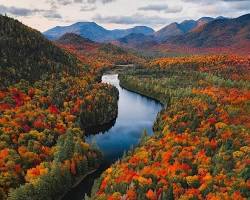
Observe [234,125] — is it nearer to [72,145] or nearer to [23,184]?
[72,145]

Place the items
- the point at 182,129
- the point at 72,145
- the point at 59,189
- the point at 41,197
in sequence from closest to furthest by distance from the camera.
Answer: the point at 41,197 < the point at 59,189 < the point at 72,145 < the point at 182,129

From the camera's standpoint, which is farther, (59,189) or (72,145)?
(72,145)

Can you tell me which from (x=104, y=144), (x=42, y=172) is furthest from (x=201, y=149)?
(x=42, y=172)

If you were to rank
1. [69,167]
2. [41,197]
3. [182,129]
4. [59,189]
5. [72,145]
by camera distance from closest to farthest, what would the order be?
[41,197] → [59,189] → [69,167] → [72,145] → [182,129]

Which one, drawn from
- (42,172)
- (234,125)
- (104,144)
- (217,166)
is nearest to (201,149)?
(217,166)

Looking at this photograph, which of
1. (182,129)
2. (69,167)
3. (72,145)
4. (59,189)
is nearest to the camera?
(59,189)

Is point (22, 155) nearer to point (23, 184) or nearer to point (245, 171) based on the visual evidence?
point (23, 184)

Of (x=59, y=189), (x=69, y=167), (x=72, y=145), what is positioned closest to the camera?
(x=59, y=189)

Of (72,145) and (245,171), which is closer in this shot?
(245,171)

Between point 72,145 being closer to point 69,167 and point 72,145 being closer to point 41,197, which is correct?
point 69,167
